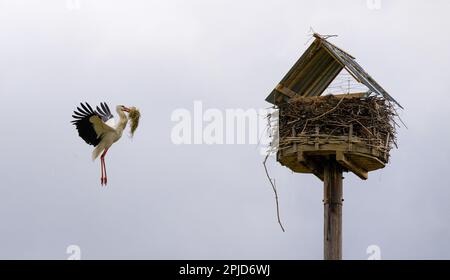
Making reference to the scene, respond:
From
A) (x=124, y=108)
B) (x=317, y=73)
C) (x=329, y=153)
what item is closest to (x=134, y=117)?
(x=124, y=108)

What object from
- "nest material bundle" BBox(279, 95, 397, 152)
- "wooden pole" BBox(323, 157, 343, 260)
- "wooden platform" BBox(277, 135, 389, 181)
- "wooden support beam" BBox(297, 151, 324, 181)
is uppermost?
"nest material bundle" BBox(279, 95, 397, 152)

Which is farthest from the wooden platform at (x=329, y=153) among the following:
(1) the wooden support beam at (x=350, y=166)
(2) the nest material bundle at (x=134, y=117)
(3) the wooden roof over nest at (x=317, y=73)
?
(2) the nest material bundle at (x=134, y=117)

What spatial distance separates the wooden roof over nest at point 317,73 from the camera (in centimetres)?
2328

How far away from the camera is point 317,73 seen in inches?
930

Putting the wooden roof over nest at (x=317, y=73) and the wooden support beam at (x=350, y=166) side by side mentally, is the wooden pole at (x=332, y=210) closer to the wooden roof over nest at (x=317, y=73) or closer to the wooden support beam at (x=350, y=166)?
the wooden support beam at (x=350, y=166)

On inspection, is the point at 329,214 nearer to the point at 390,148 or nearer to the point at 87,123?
the point at 390,148

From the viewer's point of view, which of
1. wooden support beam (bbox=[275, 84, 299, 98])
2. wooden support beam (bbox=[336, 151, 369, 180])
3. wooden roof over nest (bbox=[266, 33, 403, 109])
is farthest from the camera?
wooden support beam (bbox=[275, 84, 299, 98])

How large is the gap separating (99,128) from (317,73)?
3.59m

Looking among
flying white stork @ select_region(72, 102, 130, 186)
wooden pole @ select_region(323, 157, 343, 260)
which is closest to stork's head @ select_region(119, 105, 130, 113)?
flying white stork @ select_region(72, 102, 130, 186)

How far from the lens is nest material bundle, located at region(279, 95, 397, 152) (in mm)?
22594

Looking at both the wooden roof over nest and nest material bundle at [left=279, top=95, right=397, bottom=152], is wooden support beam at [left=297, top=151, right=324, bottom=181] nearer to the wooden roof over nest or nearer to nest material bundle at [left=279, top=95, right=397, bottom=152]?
nest material bundle at [left=279, top=95, right=397, bottom=152]

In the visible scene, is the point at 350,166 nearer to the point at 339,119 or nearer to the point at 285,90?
the point at 339,119
